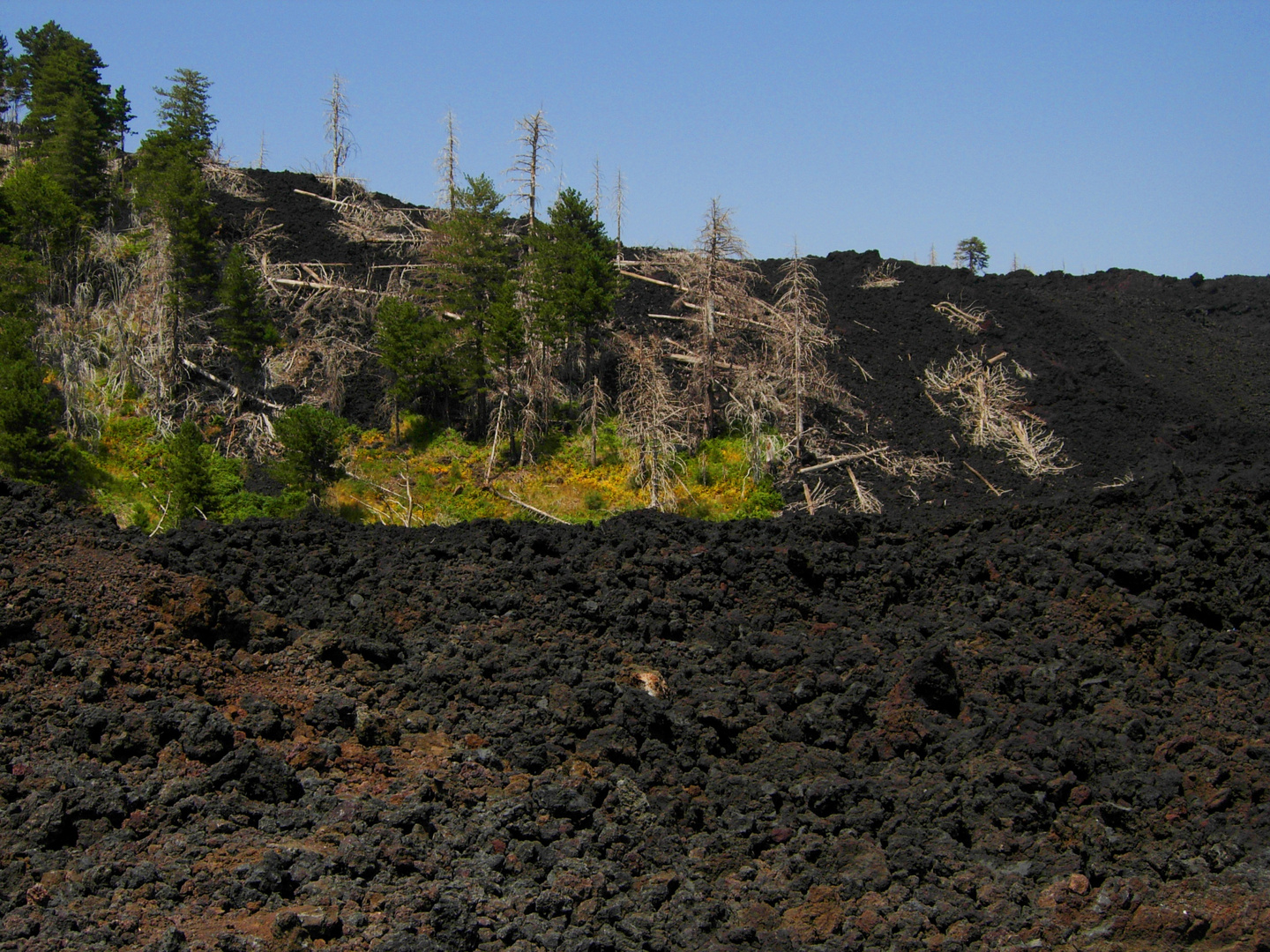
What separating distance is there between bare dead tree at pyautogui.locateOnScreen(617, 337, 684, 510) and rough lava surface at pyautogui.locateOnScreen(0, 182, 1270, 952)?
411 inches

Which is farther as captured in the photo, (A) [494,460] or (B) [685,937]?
(A) [494,460]

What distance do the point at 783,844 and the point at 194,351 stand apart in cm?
2606

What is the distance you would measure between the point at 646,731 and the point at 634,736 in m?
0.11

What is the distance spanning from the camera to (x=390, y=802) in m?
6.06

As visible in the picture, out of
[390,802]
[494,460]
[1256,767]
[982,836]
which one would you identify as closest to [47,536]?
[390,802]

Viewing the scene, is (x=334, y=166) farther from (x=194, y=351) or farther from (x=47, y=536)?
(x=47, y=536)

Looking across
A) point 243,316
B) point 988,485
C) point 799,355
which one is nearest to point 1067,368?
point 988,485

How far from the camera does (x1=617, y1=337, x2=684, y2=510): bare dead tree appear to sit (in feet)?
75.2

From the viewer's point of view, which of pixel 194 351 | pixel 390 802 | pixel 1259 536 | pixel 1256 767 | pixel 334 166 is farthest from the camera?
A: pixel 334 166

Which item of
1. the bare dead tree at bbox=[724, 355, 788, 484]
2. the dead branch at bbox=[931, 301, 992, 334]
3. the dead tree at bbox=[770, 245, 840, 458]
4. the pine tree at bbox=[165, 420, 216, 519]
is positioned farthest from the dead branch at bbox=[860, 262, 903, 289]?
the pine tree at bbox=[165, 420, 216, 519]

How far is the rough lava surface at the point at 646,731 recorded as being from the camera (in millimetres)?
5105

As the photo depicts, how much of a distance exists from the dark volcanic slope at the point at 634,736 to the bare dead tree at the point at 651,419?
36.7ft

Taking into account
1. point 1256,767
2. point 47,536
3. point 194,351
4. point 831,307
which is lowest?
point 1256,767

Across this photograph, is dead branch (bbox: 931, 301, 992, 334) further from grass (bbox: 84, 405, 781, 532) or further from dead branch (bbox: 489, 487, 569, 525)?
dead branch (bbox: 489, 487, 569, 525)
